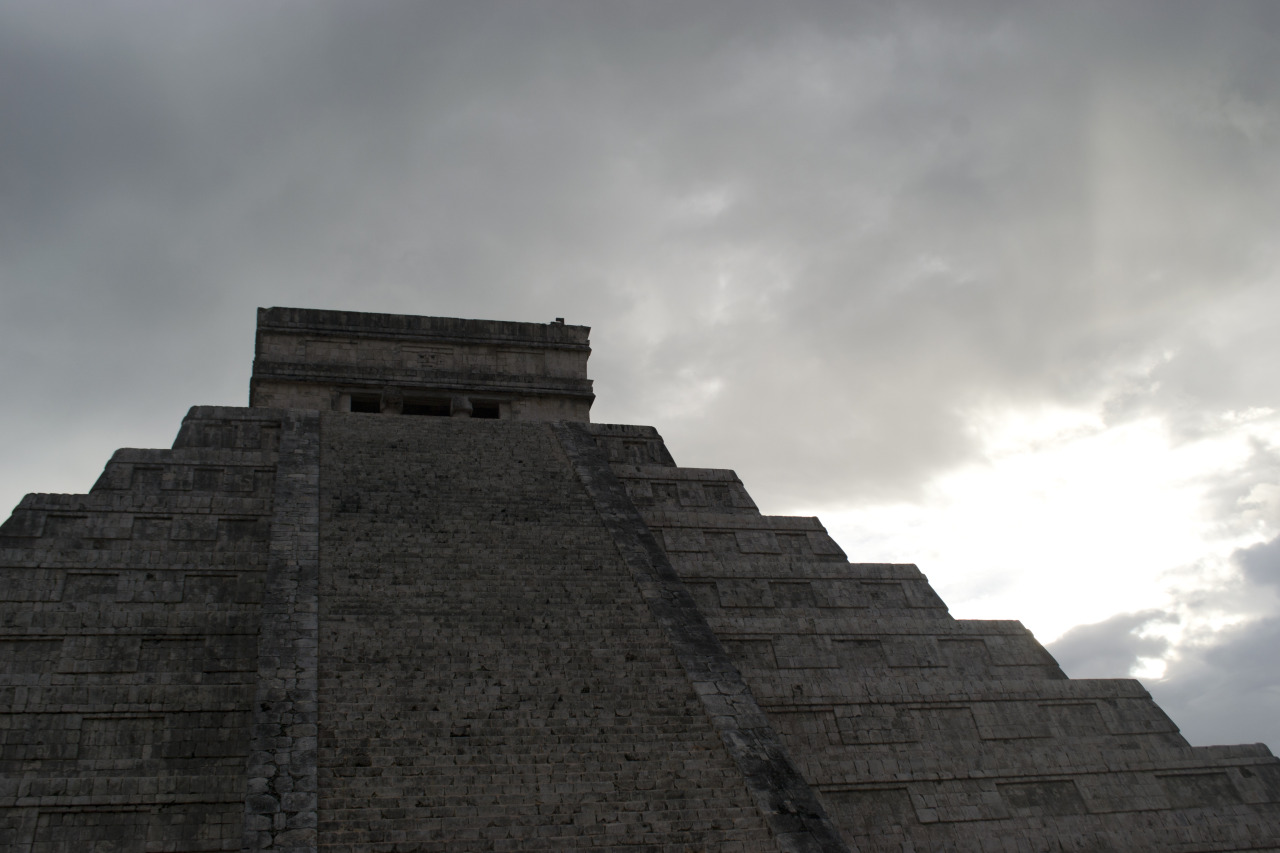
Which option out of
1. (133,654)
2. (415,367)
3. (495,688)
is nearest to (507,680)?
(495,688)

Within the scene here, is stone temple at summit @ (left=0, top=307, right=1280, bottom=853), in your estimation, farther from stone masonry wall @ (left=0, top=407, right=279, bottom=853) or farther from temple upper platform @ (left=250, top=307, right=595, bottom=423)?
temple upper platform @ (left=250, top=307, right=595, bottom=423)

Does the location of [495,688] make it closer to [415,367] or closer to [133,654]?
[133,654]

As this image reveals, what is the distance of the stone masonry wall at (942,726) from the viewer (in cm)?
989

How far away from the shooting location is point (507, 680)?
356 inches

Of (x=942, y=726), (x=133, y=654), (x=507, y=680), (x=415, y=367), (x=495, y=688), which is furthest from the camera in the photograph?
(x=415, y=367)

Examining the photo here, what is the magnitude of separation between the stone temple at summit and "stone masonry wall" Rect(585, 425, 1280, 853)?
1.3 inches

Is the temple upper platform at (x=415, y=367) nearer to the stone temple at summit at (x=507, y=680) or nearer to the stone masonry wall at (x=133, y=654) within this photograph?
the stone temple at summit at (x=507, y=680)

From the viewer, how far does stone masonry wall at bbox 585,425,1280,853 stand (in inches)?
389

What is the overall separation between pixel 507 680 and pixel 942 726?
504 centimetres

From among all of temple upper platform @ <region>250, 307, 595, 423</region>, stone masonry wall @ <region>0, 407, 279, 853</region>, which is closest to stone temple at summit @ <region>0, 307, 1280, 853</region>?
stone masonry wall @ <region>0, 407, 279, 853</region>

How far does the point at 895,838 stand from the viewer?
946 centimetres

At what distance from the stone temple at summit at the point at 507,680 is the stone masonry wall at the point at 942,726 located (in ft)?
0.11

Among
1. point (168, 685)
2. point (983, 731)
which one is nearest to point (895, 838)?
point (983, 731)

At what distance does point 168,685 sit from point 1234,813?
36.7 ft
